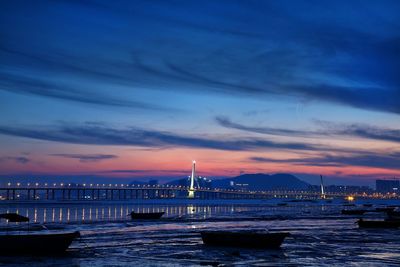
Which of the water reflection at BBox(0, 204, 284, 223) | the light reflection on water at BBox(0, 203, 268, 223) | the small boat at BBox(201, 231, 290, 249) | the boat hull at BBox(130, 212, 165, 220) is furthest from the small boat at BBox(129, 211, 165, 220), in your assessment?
the small boat at BBox(201, 231, 290, 249)

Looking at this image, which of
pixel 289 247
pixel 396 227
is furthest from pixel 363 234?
pixel 289 247

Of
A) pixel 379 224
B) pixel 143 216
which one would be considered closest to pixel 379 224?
pixel 379 224

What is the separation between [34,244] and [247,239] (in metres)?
14.1

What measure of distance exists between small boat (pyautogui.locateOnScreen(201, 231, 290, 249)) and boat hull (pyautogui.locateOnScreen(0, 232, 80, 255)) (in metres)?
9.76

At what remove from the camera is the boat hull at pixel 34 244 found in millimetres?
32794

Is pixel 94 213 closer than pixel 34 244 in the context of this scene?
No

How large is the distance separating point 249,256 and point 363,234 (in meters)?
20.3

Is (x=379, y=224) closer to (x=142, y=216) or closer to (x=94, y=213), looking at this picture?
(x=142, y=216)

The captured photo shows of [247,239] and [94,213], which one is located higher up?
[247,239]

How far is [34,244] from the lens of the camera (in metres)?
33.5

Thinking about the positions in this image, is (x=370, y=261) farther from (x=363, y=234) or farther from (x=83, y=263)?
(x=363, y=234)

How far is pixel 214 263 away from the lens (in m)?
29.2

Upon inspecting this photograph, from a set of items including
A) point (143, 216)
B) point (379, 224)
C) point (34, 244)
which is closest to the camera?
point (34, 244)

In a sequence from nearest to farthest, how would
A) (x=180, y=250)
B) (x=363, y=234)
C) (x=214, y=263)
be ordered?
(x=214, y=263)
(x=180, y=250)
(x=363, y=234)
